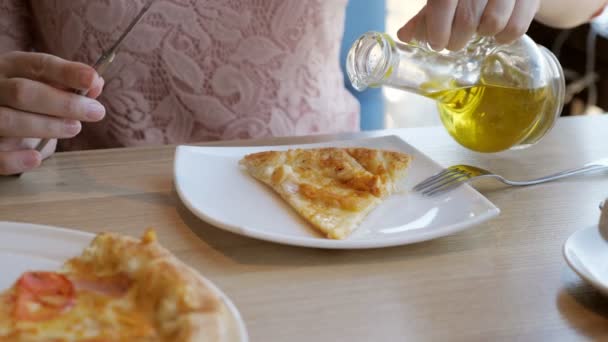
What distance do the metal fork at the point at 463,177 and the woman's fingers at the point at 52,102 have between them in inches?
15.7

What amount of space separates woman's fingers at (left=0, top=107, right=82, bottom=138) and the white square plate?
139 millimetres

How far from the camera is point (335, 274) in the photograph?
2.09 ft

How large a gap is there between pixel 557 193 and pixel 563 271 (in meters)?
0.21

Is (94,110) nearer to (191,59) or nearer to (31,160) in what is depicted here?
(31,160)

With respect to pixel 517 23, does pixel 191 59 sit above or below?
below

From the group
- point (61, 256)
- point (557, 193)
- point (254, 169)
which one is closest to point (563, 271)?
point (557, 193)

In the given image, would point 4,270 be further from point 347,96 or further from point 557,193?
point 347,96

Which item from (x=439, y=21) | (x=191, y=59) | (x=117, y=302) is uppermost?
(x=439, y=21)

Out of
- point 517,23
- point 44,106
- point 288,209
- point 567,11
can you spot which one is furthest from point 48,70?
point 567,11

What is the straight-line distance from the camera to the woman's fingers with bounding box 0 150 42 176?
79 cm

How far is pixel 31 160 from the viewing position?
804 mm

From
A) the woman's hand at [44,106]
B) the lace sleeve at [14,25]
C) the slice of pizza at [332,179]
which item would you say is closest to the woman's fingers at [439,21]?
the slice of pizza at [332,179]

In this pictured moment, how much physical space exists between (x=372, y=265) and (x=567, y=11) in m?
0.91

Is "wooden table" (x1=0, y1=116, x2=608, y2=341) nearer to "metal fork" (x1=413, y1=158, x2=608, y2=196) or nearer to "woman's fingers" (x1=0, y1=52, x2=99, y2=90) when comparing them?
"metal fork" (x1=413, y1=158, x2=608, y2=196)
